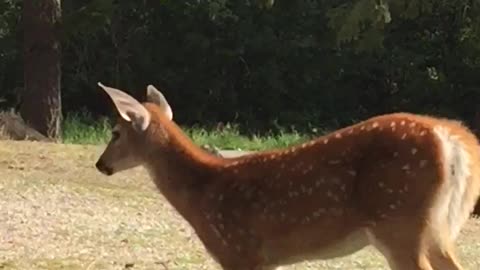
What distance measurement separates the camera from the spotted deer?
7496 mm

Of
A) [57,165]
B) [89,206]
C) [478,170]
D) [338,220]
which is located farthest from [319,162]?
[57,165]

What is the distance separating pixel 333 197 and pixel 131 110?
1574 mm

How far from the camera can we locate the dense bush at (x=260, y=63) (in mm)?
29578

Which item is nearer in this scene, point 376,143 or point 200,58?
Answer: point 376,143

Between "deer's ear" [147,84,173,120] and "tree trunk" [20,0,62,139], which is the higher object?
"deer's ear" [147,84,173,120]

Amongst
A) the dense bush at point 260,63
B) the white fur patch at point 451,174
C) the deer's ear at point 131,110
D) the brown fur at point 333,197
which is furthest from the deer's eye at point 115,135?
the dense bush at point 260,63

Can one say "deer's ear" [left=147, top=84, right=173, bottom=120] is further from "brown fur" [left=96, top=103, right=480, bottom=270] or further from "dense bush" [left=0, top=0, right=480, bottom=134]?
"dense bush" [left=0, top=0, right=480, bottom=134]

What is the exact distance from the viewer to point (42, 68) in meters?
21.4

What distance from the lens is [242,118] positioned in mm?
29828

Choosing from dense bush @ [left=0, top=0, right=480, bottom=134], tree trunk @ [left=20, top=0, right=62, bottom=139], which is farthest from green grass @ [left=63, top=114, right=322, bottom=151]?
dense bush @ [left=0, top=0, right=480, bottom=134]

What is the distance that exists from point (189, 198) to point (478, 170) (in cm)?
180

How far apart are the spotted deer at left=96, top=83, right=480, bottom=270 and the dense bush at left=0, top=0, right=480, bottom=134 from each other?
68.7 ft

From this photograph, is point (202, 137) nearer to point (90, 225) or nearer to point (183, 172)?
point (90, 225)

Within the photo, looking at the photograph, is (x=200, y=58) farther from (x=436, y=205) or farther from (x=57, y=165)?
(x=436, y=205)
